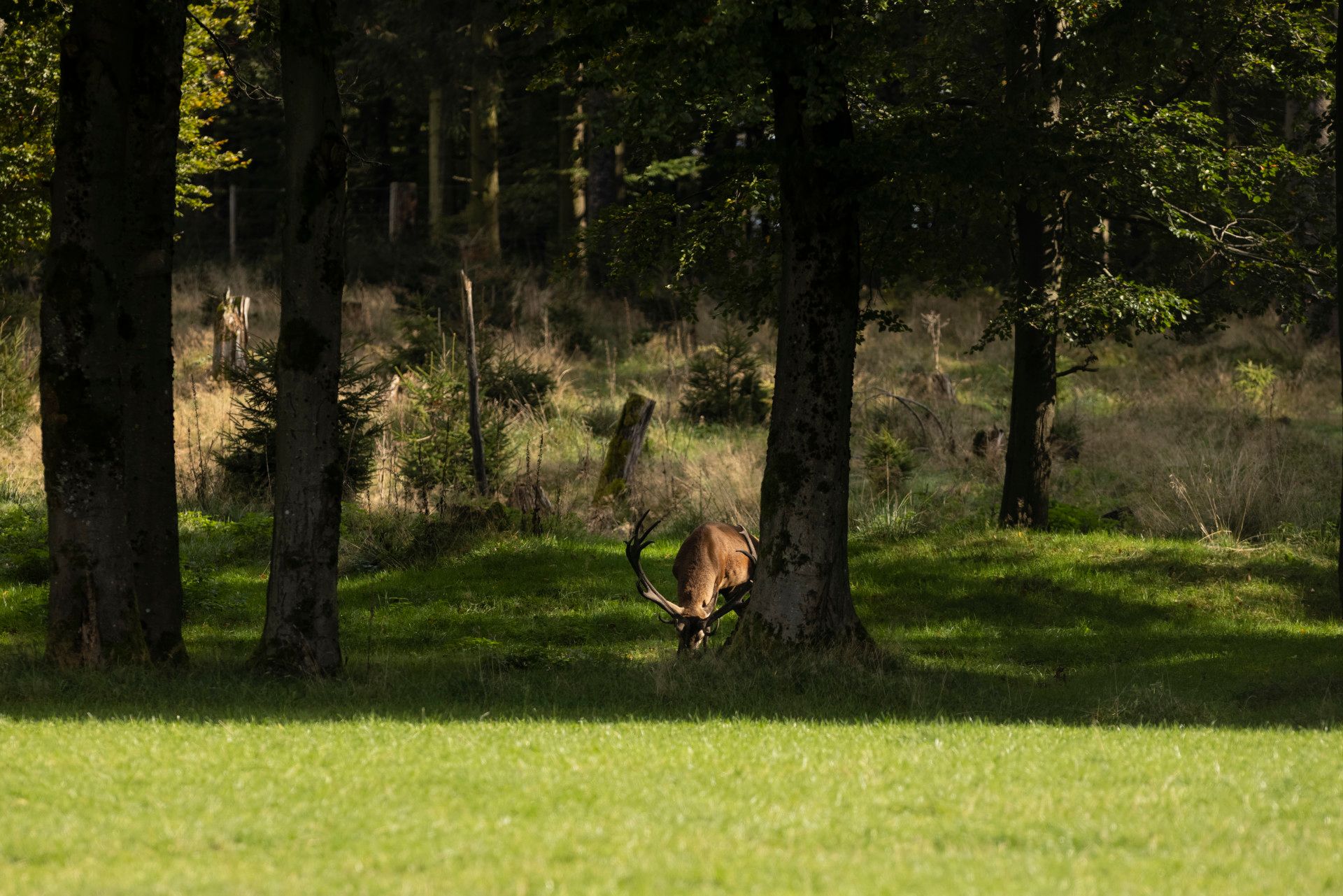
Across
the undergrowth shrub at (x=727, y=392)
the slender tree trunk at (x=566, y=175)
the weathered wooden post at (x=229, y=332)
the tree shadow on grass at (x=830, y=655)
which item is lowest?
the tree shadow on grass at (x=830, y=655)

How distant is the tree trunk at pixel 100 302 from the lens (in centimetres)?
1152

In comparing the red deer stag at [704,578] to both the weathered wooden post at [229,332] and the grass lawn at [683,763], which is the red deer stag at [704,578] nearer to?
the grass lawn at [683,763]

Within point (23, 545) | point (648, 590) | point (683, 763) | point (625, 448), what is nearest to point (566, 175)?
point (625, 448)

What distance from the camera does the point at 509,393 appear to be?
28.4m

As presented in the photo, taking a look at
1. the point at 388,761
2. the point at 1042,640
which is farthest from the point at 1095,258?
the point at 388,761

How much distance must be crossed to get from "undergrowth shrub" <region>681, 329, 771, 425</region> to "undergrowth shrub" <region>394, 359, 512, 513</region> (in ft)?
20.2

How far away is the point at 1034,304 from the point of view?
17188mm

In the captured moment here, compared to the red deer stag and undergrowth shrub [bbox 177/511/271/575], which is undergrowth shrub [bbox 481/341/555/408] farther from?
the red deer stag

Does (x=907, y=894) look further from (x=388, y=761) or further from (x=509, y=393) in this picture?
(x=509, y=393)

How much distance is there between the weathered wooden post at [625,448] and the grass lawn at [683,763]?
576 cm

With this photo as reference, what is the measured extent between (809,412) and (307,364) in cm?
450

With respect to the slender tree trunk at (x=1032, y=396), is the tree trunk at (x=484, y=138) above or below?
above

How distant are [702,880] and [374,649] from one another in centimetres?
961

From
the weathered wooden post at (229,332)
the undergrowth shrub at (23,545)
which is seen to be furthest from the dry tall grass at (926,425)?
the undergrowth shrub at (23,545)
